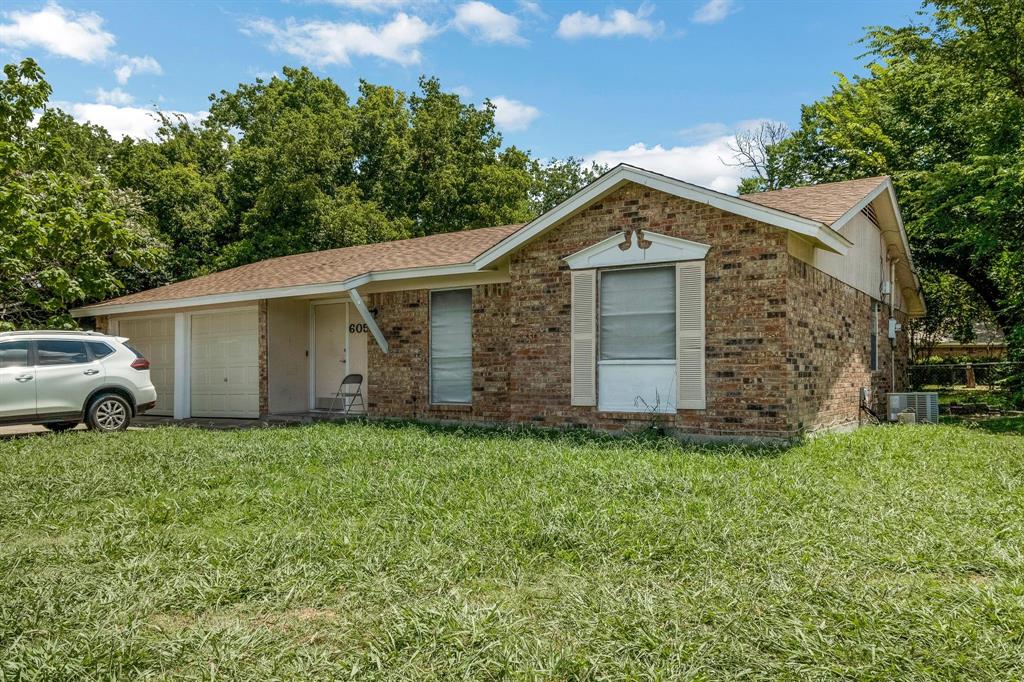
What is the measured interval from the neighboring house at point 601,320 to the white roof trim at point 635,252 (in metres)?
0.02

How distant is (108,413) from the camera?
448 inches

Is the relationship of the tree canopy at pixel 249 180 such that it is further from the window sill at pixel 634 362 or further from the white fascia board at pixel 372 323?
the window sill at pixel 634 362

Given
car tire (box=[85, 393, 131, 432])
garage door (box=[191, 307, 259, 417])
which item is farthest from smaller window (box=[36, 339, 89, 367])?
garage door (box=[191, 307, 259, 417])

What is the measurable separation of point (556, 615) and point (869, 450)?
6.34 metres

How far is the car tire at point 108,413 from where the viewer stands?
440 inches

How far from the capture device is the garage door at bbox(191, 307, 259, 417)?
14.3 metres

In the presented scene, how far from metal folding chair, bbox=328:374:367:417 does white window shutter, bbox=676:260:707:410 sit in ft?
21.6

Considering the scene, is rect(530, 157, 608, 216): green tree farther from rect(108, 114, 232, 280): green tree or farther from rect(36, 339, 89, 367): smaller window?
rect(36, 339, 89, 367): smaller window

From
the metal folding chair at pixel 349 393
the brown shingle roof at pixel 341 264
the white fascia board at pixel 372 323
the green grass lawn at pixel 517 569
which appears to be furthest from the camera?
the metal folding chair at pixel 349 393

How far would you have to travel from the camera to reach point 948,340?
117 feet

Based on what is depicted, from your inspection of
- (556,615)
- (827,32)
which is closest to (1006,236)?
(827,32)

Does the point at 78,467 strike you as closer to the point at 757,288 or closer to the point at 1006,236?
the point at 757,288

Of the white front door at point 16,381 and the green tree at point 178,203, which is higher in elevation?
the green tree at point 178,203

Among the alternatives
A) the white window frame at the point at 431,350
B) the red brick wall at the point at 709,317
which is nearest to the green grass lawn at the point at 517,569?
the red brick wall at the point at 709,317
